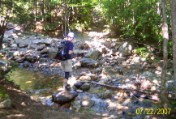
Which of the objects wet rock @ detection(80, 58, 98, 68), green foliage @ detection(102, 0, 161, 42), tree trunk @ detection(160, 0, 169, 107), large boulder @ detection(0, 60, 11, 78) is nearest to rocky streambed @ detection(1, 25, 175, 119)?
wet rock @ detection(80, 58, 98, 68)

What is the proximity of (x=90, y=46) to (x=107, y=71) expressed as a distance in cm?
529

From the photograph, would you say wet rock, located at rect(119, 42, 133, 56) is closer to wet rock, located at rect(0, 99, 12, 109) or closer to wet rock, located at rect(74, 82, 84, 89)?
wet rock, located at rect(74, 82, 84, 89)

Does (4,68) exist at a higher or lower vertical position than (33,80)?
higher

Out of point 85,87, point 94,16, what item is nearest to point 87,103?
point 85,87

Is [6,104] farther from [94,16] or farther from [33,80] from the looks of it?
[94,16]

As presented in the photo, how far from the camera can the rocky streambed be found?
30.8 feet

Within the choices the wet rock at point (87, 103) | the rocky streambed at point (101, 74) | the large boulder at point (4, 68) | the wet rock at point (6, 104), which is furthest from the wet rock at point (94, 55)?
the wet rock at point (6, 104)

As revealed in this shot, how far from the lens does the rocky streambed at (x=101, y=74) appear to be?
370 inches

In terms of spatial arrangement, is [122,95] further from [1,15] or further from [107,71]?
[1,15]

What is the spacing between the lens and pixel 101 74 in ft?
42.5

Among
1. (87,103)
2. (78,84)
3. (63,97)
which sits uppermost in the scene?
(78,84)

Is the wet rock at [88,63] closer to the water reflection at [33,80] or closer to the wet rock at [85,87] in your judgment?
the water reflection at [33,80]

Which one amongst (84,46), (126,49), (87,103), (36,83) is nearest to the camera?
(87,103)

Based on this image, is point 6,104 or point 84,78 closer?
point 6,104
